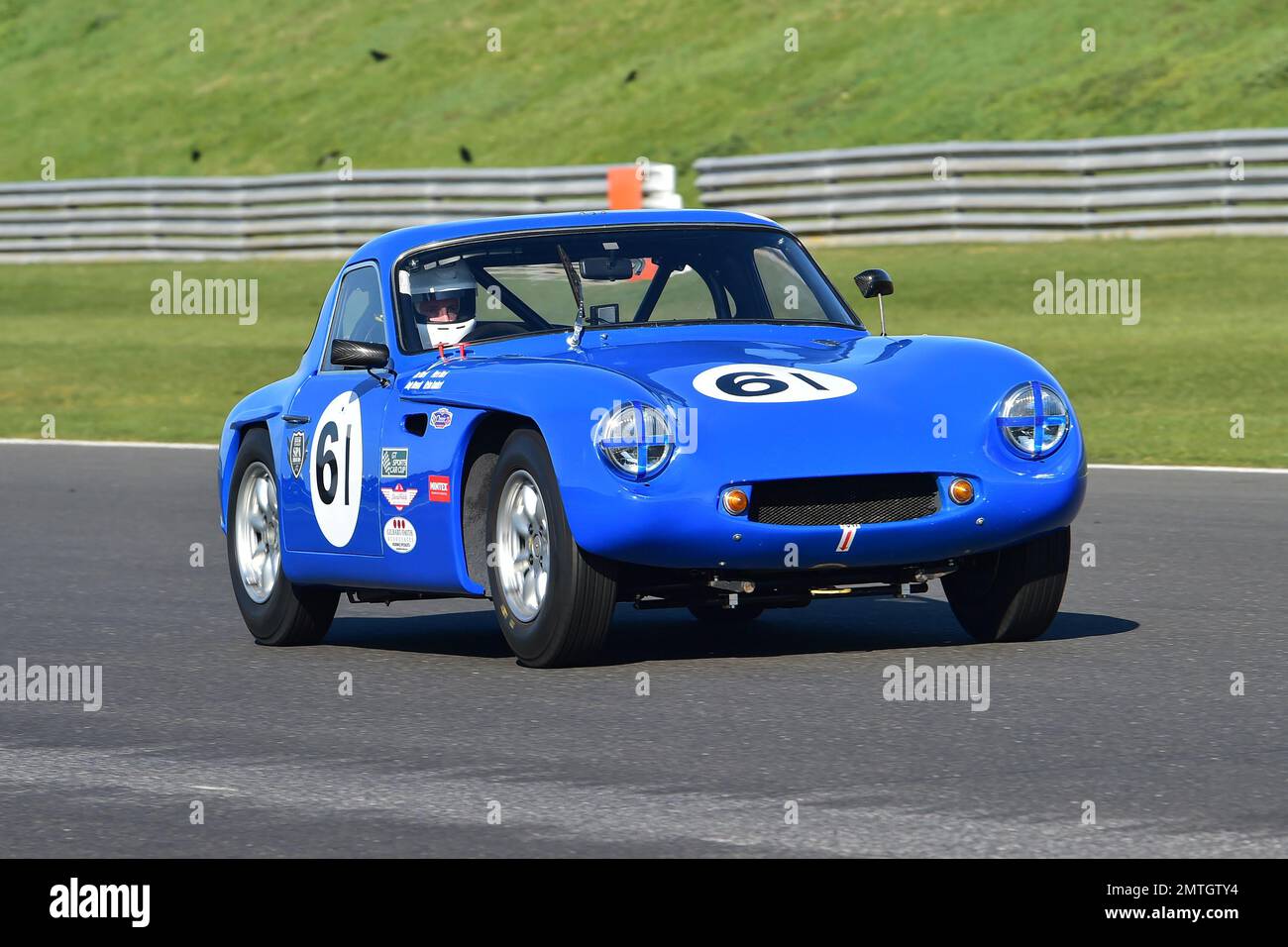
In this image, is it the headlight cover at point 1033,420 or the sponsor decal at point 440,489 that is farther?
the sponsor decal at point 440,489

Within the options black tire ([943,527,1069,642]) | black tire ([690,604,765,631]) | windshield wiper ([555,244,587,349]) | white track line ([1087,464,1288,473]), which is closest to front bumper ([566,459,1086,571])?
black tire ([943,527,1069,642])

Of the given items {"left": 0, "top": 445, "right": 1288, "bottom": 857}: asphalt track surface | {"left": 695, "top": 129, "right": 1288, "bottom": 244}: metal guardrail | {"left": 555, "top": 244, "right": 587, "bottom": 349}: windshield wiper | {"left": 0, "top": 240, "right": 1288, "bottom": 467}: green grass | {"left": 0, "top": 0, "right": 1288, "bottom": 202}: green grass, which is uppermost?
{"left": 0, "top": 0, "right": 1288, "bottom": 202}: green grass

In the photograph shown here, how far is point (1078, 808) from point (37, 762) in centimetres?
282

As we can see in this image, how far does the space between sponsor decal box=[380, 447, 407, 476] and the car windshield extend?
49 centimetres

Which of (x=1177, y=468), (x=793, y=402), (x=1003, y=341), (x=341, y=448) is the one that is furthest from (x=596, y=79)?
(x=793, y=402)

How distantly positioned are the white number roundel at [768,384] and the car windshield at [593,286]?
1.01 meters

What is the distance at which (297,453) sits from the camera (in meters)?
9.17

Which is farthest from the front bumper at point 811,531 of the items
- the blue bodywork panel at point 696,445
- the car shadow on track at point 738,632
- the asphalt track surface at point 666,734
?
the car shadow on track at point 738,632

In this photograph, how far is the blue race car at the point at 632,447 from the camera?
299 inches

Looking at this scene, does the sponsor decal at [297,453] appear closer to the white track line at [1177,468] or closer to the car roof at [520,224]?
the car roof at [520,224]

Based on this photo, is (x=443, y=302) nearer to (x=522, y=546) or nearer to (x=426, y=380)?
(x=426, y=380)

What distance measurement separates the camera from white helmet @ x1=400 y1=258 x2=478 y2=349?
8.92 metres

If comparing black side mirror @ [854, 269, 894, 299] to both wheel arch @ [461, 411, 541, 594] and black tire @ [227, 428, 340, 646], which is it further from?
black tire @ [227, 428, 340, 646]

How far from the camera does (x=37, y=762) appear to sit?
668 centimetres
